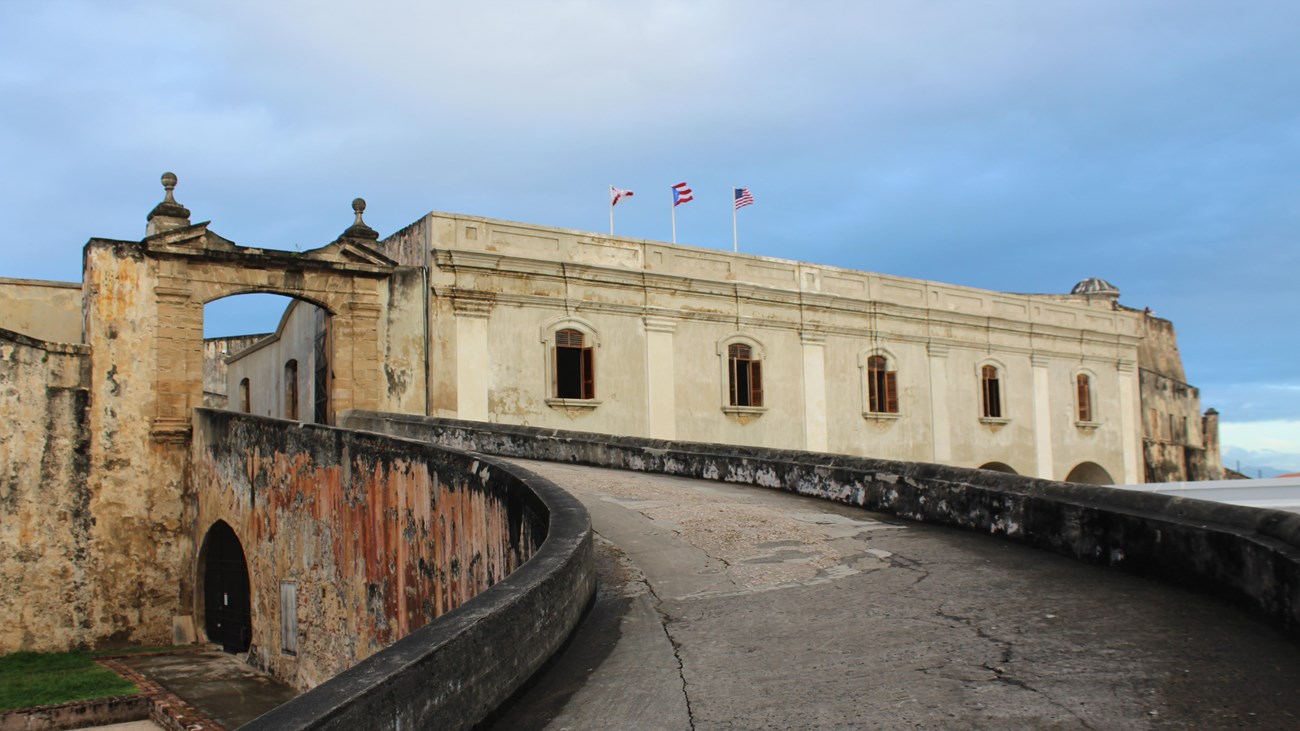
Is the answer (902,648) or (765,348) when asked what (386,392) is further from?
(902,648)

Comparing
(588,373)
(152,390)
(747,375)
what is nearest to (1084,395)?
A: (747,375)

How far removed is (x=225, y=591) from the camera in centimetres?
1541

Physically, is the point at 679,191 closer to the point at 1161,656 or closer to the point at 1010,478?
the point at 1010,478

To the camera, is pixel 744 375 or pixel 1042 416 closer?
pixel 744 375

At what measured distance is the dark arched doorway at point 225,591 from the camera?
1491cm

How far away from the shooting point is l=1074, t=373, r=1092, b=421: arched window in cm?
2947

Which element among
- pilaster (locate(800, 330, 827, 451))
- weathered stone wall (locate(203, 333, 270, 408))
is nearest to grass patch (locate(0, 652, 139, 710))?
pilaster (locate(800, 330, 827, 451))

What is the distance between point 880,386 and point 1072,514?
1937 centimetres

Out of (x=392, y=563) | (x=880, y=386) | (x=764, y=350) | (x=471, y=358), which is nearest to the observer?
(x=392, y=563)

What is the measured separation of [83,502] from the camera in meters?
15.4

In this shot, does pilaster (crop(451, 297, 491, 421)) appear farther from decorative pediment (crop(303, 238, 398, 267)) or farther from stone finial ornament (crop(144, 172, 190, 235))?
stone finial ornament (crop(144, 172, 190, 235))

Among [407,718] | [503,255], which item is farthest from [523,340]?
[407,718]

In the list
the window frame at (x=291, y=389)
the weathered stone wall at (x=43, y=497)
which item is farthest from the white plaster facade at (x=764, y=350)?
the weathered stone wall at (x=43, y=497)

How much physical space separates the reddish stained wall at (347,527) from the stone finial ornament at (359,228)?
4.34 m
